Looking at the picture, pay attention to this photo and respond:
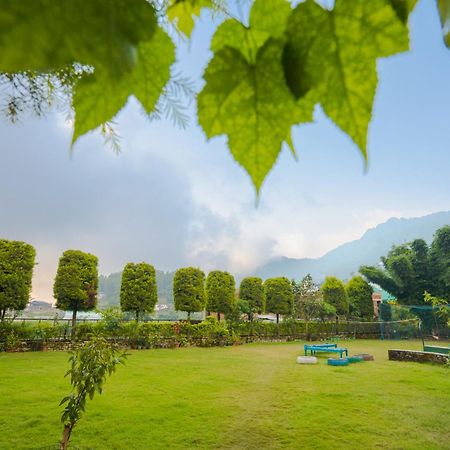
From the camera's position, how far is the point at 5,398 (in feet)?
21.1

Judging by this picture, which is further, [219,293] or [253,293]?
[253,293]

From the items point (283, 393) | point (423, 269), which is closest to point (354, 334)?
point (423, 269)

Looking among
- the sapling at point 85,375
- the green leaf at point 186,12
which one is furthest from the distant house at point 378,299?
the green leaf at point 186,12

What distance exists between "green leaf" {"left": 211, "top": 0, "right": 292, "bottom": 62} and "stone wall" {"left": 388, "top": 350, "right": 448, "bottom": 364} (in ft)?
43.0

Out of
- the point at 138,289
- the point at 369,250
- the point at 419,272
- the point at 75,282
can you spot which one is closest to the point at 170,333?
the point at 138,289

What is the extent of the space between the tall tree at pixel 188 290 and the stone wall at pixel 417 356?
968 centimetres

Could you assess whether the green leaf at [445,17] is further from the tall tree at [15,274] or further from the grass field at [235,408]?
the tall tree at [15,274]

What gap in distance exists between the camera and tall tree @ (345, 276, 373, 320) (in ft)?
83.2

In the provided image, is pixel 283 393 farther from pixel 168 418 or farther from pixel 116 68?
pixel 116 68

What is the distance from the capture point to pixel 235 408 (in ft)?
20.4

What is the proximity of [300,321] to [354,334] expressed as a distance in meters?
4.39

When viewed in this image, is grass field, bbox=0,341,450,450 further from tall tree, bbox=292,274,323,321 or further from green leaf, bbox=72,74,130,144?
tall tree, bbox=292,274,323,321

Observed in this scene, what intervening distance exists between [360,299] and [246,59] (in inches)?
1088

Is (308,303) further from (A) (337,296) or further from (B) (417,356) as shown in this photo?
(B) (417,356)
